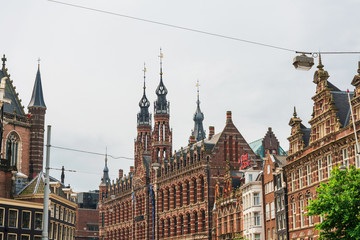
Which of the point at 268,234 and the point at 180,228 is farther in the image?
the point at 180,228

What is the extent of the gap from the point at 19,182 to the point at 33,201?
23.0ft

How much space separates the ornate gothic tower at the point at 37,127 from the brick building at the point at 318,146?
47.5 m

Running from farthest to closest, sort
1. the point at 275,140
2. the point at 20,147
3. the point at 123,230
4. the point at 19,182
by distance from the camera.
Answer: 1. the point at 123,230
2. the point at 275,140
3. the point at 20,147
4. the point at 19,182

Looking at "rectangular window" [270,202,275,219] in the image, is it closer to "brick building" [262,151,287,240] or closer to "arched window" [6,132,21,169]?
"brick building" [262,151,287,240]

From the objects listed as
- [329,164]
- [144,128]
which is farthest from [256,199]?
[144,128]

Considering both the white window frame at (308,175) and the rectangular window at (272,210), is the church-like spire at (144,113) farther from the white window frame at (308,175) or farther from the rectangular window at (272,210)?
the white window frame at (308,175)

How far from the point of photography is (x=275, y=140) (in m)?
107

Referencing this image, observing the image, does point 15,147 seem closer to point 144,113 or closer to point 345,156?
point 144,113

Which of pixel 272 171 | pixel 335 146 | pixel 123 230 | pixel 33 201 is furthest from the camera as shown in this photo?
pixel 123 230

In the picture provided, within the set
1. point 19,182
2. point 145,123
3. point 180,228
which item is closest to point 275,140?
point 180,228

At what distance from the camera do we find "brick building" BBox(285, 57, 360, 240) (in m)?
54.7

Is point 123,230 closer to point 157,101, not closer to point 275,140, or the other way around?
point 157,101

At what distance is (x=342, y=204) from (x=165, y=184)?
215ft

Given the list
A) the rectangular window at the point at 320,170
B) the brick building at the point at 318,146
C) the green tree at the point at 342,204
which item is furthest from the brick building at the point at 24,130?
the green tree at the point at 342,204
